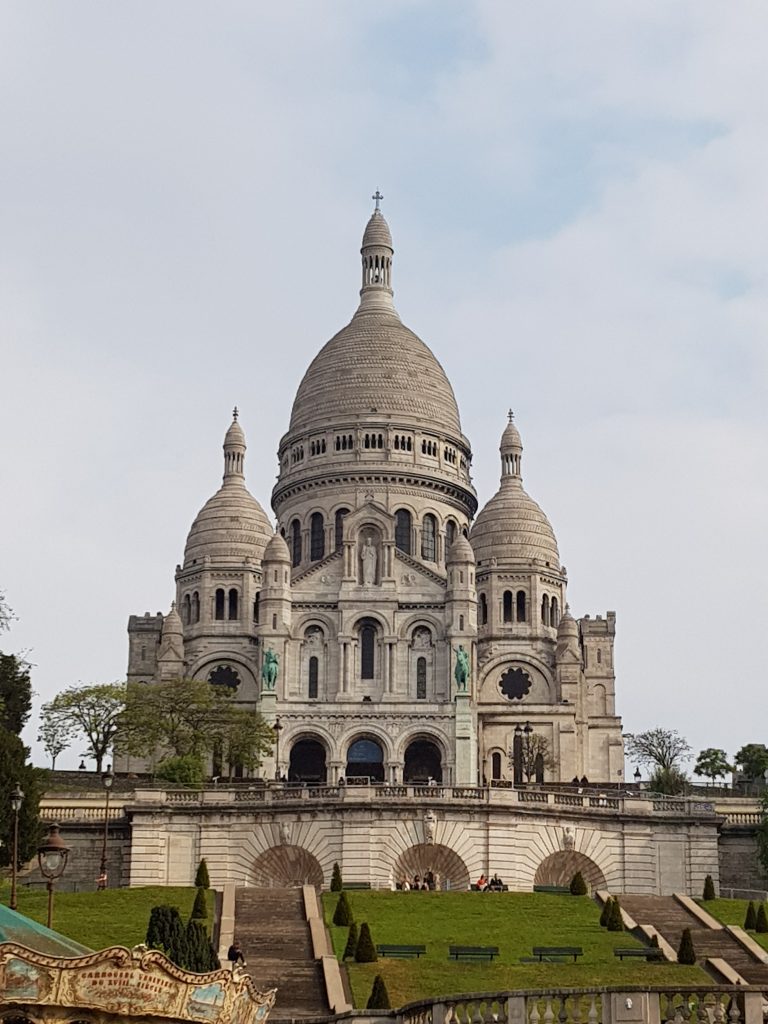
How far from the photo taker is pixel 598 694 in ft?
358

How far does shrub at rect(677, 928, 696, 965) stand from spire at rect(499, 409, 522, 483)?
73.1 m

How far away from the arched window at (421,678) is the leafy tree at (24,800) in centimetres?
3893

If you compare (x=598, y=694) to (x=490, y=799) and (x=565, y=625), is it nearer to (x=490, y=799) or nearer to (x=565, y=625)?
(x=565, y=625)

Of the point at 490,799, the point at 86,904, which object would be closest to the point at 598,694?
the point at 490,799

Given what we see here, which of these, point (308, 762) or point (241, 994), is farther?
point (308, 762)

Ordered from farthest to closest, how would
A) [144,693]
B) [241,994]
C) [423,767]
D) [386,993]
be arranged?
[423,767] < [144,693] < [386,993] < [241,994]

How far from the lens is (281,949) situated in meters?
45.6

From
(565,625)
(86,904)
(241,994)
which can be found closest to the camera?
(241,994)

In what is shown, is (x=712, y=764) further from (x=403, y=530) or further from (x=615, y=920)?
(x=615, y=920)

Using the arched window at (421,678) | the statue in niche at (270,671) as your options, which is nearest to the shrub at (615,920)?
the arched window at (421,678)

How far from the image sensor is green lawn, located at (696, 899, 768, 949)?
175 feet

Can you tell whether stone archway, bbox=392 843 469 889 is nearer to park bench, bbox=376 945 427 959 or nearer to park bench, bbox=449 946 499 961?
park bench, bbox=376 945 427 959

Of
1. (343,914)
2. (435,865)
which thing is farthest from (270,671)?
(343,914)

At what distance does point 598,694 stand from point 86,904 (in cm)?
5995
